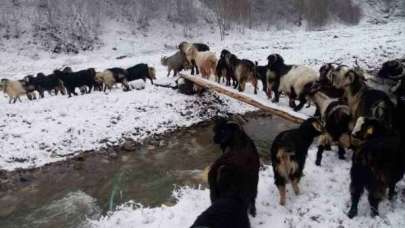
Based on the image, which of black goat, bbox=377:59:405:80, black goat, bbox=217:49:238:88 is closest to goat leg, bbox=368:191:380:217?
black goat, bbox=377:59:405:80

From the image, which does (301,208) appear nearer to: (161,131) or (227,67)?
(161,131)

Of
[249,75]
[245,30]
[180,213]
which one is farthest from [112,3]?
[180,213]

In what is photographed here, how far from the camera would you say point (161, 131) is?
1296cm

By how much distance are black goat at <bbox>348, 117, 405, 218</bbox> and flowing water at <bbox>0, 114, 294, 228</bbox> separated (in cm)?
398

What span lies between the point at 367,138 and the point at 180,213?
3341mm

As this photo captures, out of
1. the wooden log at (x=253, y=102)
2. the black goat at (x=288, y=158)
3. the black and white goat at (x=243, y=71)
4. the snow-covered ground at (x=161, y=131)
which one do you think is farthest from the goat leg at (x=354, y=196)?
the black and white goat at (x=243, y=71)

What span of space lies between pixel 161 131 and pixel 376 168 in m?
8.38

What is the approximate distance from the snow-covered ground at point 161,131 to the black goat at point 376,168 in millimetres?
345

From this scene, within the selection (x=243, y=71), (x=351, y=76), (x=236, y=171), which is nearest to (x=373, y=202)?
(x=236, y=171)

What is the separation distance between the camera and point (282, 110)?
10.3 metres

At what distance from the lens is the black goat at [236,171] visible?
557 cm

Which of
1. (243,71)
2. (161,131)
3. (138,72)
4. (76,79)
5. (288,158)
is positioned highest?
(243,71)

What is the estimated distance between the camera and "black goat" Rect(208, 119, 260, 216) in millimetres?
5574

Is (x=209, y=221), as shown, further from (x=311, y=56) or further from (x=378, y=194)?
(x=311, y=56)
